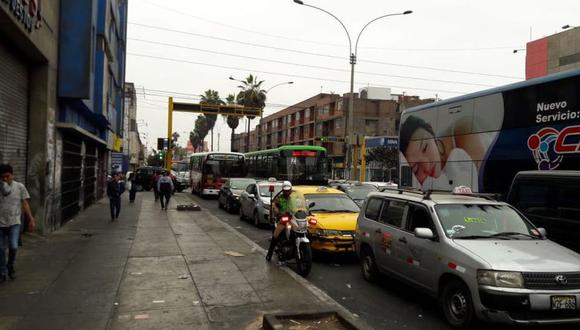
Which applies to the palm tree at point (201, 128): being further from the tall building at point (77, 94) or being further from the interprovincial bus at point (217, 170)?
the tall building at point (77, 94)

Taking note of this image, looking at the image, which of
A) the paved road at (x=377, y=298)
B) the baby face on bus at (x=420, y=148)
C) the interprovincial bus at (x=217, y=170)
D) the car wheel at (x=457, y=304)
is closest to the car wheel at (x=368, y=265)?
the paved road at (x=377, y=298)

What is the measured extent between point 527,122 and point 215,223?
10.2 m

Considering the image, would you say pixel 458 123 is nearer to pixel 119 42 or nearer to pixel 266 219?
pixel 266 219

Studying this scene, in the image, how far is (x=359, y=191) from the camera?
17.7m

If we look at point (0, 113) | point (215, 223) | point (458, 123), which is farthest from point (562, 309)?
point (215, 223)

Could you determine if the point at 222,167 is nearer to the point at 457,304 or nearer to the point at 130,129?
the point at 457,304

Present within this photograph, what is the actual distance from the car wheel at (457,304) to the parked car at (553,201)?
2.18m

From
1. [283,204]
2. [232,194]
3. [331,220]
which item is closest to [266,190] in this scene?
[232,194]

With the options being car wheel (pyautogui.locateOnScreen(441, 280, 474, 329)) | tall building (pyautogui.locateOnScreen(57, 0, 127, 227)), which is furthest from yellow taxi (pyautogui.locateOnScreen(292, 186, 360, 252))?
tall building (pyautogui.locateOnScreen(57, 0, 127, 227))

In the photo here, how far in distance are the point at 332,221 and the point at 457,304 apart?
471 centimetres

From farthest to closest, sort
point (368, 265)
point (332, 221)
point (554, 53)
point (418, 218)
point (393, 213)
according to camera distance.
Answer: point (554, 53) → point (332, 221) → point (368, 265) → point (393, 213) → point (418, 218)

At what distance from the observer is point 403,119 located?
14.2 m

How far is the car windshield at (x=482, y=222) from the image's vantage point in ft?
20.7

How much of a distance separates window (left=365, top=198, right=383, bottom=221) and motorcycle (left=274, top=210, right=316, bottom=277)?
1123 millimetres
